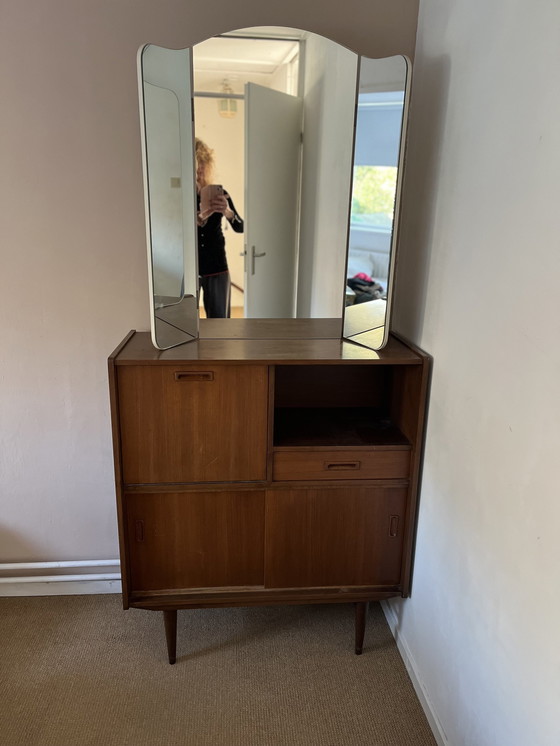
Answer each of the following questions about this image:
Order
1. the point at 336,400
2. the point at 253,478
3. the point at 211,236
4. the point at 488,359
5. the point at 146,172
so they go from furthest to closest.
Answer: the point at 336,400 → the point at 211,236 → the point at 253,478 → the point at 146,172 → the point at 488,359

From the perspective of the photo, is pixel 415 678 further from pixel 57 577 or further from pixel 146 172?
pixel 146 172

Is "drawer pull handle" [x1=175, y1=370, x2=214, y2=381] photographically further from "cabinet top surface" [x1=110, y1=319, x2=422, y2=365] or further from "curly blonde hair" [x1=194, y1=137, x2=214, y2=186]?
"curly blonde hair" [x1=194, y1=137, x2=214, y2=186]

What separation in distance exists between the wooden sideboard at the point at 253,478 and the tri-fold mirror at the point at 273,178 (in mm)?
139

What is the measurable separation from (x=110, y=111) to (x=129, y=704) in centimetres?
180

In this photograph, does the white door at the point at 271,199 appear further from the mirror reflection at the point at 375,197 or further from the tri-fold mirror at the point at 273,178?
the mirror reflection at the point at 375,197

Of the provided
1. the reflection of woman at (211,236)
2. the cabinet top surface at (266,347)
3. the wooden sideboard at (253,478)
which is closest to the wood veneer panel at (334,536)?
the wooden sideboard at (253,478)

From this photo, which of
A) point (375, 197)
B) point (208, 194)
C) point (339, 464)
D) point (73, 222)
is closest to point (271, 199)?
point (208, 194)

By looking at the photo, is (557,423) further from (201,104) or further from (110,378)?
(201,104)

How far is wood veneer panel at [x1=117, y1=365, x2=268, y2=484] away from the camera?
5.05ft

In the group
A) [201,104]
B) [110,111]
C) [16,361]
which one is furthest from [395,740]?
[110,111]

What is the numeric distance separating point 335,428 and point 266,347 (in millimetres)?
353

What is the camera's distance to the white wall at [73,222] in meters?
1.65

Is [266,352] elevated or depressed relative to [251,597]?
elevated

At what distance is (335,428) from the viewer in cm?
176
